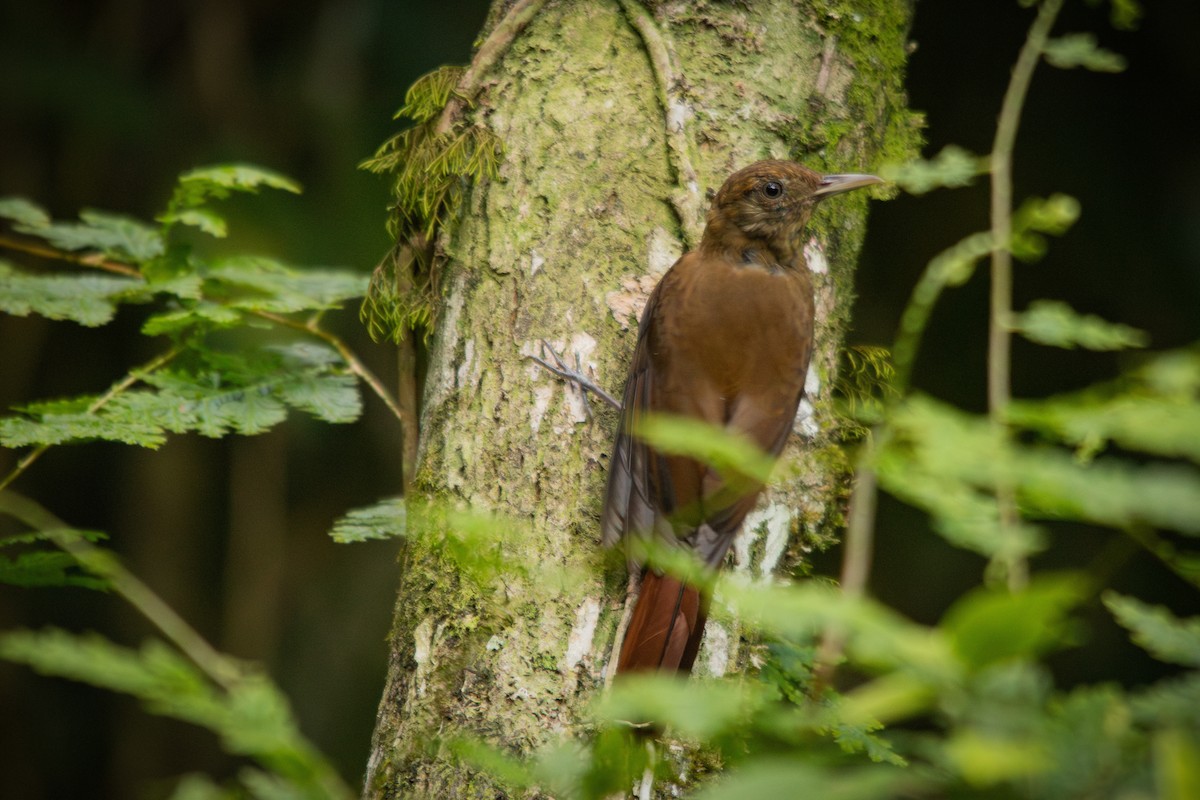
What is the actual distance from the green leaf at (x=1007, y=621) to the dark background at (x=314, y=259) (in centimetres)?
404

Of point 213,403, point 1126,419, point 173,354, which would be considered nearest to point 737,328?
point 213,403

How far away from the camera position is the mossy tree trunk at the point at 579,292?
1.77 meters

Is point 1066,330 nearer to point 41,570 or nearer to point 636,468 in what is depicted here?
point 636,468

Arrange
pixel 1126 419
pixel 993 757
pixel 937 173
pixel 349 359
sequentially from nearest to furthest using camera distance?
pixel 993 757 → pixel 1126 419 → pixel 937 173 → pixel 349 359

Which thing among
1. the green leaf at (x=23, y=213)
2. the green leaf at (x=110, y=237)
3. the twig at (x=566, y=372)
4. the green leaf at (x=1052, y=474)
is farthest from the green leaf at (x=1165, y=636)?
the green leaf at (x=23, y=213)

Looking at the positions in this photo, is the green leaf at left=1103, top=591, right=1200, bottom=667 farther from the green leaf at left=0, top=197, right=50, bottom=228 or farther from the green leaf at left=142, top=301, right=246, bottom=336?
the green leaf at left=0, top=197, right=50, bottom=228

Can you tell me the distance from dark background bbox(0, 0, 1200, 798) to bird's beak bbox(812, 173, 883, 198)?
8.39 feet

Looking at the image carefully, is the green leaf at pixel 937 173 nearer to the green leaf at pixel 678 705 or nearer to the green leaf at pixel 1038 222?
the green leaf at pixel 1038 222

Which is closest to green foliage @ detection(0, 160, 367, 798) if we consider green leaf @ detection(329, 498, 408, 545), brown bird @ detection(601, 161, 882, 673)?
green leaf @ detection(329, 498, 408, 545)

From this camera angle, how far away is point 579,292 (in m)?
2.08

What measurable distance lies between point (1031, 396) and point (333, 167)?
364cm

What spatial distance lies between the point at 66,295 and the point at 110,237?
9.3 inches

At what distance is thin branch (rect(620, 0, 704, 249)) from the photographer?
2.22 meters

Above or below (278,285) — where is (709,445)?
below
